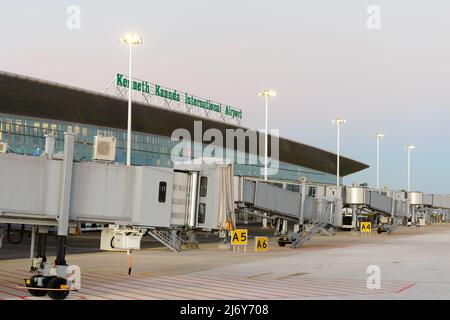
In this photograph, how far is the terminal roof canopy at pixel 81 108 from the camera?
7450cm

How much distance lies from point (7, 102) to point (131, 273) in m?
58.5

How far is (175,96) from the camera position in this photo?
310 feet

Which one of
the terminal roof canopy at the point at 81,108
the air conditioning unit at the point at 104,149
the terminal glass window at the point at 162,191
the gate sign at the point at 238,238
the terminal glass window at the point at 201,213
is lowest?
the gate sign at the point at 238,238

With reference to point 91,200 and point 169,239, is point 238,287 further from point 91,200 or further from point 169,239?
point 169,239

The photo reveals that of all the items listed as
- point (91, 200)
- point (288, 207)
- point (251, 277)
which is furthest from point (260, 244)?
point (91, 200)

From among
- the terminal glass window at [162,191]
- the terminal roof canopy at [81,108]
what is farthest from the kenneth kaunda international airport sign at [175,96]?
the terminal glass window at [162,191]

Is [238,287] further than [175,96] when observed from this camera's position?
No

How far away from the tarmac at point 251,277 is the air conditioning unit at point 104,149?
4.41 m

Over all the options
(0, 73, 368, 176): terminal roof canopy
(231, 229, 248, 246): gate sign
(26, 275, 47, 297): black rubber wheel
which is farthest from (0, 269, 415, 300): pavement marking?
(0, 73, 368, 176): terminal roof canopy

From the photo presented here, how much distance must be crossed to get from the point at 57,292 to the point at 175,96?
260 ft

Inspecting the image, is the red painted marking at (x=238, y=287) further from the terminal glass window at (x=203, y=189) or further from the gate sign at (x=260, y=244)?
the gate sign at (x=260, y=244)

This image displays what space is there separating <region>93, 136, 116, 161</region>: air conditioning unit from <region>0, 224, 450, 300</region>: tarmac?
4412 millimetres
